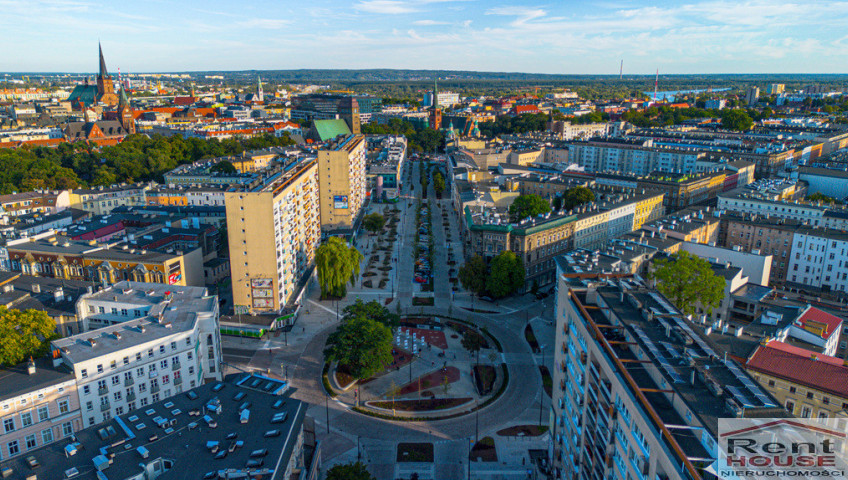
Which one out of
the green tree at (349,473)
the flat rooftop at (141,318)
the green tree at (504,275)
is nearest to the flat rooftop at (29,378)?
the flat rooftop at (141,318)

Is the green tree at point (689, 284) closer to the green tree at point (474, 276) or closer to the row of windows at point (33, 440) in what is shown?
the green tree at point (474, 276)

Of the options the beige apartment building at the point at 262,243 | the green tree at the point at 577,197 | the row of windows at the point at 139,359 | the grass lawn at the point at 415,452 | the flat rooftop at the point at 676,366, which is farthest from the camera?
the green tree at the point at 577,197

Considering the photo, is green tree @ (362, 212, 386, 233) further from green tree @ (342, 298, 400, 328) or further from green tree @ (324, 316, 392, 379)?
green tree @ (324, 316, 392, 379)

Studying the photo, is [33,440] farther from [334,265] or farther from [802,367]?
[802,367]

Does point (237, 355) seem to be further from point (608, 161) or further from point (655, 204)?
point (608, 161)

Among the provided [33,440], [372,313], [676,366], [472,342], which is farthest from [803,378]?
[33,440]

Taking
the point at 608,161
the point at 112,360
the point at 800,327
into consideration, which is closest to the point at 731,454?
the point at 800,327
